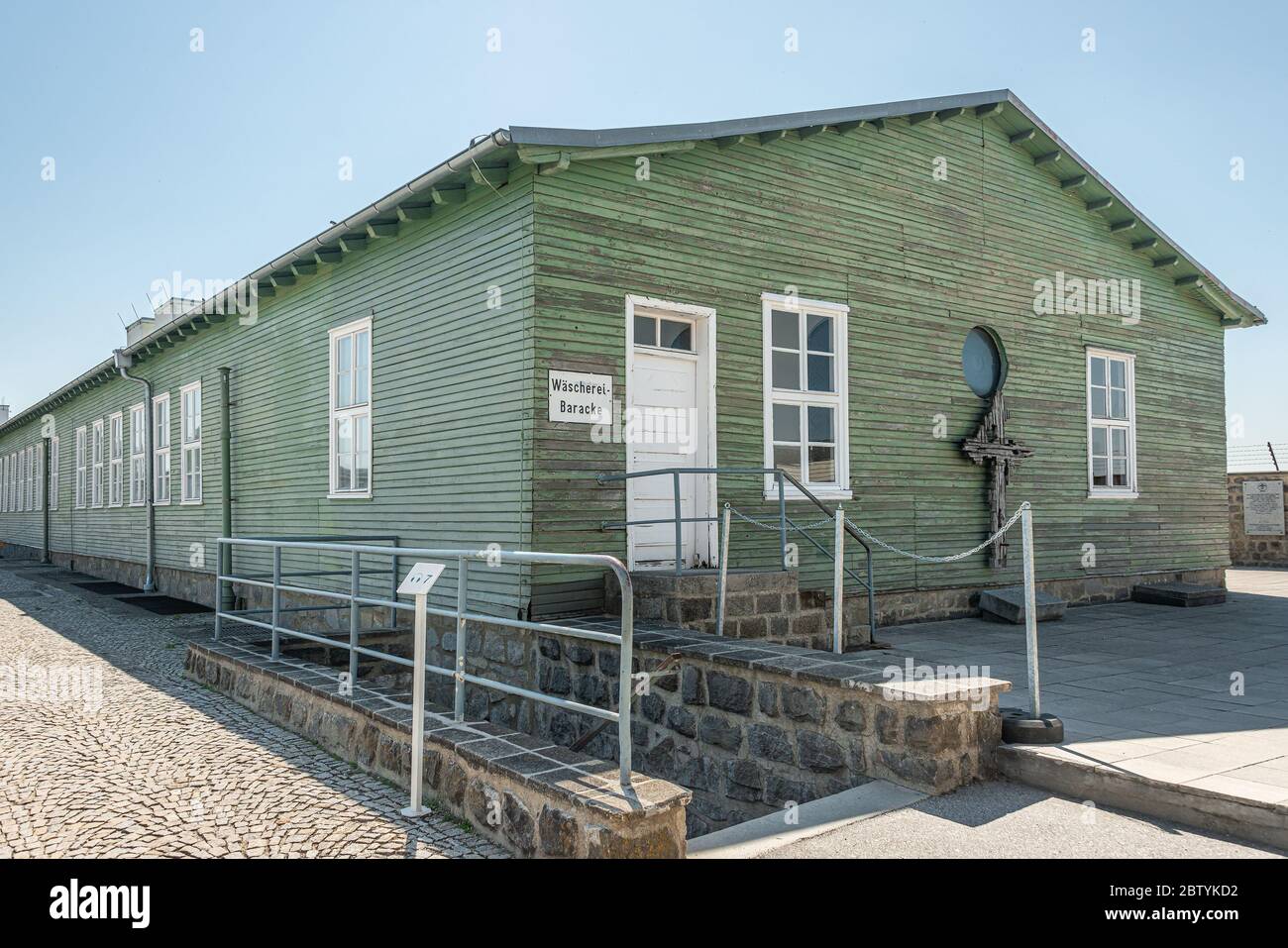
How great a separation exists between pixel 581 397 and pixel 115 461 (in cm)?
1482

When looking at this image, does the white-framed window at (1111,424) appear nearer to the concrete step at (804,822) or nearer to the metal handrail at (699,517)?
the metal handrail at (699,517)

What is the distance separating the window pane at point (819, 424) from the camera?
9.25m

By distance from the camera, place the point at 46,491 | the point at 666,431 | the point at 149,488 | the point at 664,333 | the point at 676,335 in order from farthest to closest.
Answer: the point at 46,491 < the point at 149,488 < the point at 676,335 < the point at 664,333 < the point at 666,431

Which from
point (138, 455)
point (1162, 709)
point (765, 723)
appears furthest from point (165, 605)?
point (1162, 709)

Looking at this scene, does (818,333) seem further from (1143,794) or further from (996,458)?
(1143,794)

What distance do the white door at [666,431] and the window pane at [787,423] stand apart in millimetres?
903

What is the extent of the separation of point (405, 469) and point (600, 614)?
272cm

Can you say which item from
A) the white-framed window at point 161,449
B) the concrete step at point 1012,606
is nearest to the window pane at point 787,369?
the concrete step at point 1012,606

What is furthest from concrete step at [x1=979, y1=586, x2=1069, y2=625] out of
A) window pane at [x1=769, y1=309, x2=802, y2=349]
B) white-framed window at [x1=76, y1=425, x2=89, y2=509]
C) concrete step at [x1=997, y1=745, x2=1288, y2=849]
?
white-framed window at [x1=76, y1=425, x2=89, y2=509]

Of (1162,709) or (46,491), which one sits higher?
(46,491)

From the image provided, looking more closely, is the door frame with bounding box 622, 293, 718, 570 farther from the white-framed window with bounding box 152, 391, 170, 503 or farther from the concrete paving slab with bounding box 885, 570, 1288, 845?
the white-framed window with bounding box 152, 391, 170, 503

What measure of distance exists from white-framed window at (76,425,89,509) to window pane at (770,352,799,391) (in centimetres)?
1790

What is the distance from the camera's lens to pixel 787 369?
907 centimetres
